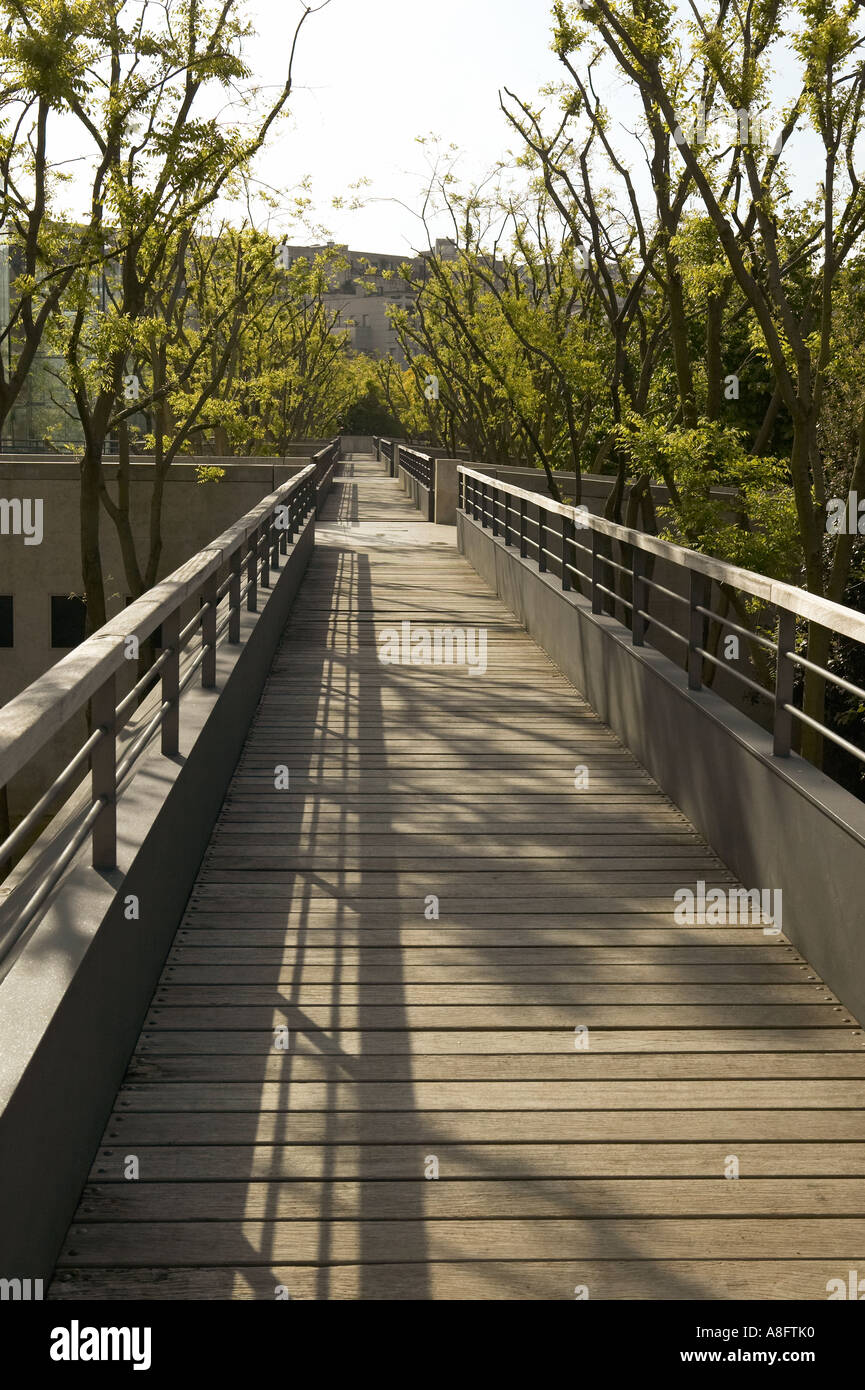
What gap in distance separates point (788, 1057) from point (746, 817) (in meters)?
1.72

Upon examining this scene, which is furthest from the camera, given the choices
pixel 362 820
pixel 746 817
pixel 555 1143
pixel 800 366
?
pixel 800 366

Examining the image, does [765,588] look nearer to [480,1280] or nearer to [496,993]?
[496,993]

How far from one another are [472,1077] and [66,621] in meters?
23.9

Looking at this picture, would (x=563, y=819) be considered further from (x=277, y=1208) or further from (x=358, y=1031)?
(x=277, y=1208)

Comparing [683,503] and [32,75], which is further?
[683,503]

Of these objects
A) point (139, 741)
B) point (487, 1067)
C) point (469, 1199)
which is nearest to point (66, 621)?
point (139, 741)

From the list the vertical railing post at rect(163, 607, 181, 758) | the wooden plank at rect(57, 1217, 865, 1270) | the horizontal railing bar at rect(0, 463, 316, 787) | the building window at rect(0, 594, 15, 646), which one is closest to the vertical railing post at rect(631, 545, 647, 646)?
the horizontal railing bar at rect(0, 463, 316, 787)

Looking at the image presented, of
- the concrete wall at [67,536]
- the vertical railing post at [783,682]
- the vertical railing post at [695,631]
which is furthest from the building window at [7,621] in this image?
the vertical railing post at [783,682]

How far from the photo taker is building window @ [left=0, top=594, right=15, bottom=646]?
27.1 meters

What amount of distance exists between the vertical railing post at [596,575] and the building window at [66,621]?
59.6ft

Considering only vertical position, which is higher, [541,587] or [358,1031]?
[541,587]

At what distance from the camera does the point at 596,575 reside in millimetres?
10359
